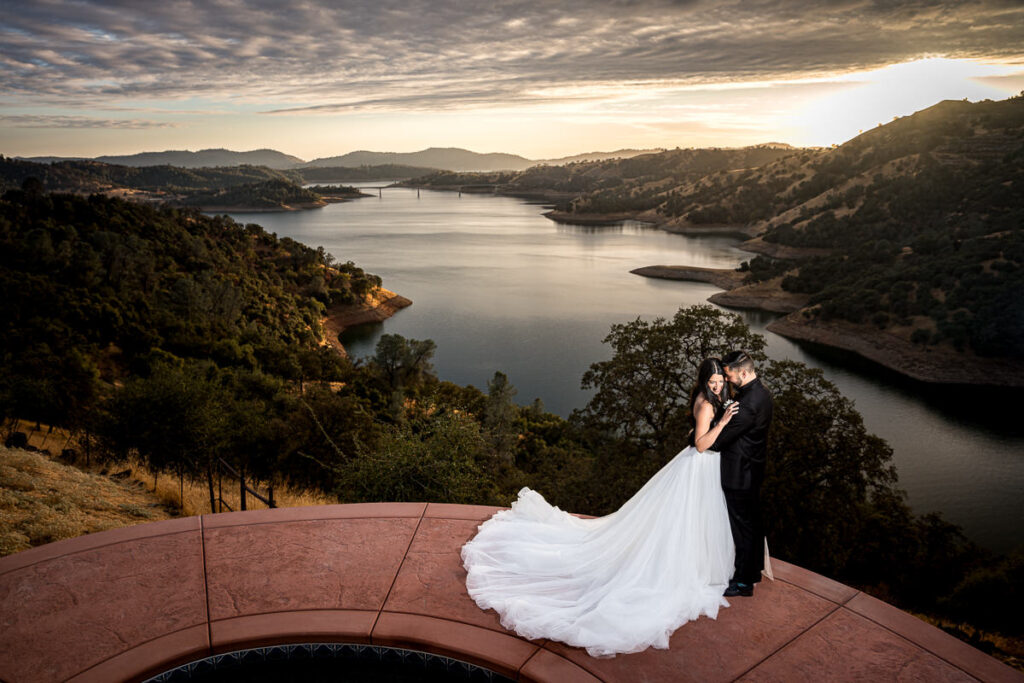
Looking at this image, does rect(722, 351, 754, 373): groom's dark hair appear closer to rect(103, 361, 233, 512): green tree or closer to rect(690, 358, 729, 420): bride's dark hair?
rect(690, 358, 729, 420): bride's dark hair

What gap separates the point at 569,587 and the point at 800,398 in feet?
41.5

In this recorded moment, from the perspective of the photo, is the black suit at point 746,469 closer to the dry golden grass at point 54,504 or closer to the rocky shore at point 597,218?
the dry golden grass at point 54,504

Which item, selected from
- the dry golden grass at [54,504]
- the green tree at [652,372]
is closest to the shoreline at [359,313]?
the green tree at [652,372]

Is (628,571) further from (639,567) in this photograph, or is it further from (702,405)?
(702,405)

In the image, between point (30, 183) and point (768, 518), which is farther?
point (30, 183)

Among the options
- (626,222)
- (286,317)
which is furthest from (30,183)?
(626,222)

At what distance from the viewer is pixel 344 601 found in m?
5.09

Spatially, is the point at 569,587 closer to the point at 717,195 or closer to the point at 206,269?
the point at 206,269

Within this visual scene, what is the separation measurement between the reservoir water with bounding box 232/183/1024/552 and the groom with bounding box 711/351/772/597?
2536 cm

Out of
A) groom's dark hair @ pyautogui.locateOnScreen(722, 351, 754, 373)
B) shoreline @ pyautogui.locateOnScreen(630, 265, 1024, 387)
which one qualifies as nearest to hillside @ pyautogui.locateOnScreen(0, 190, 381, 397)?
groom's dark hair @ pyautogui.locateOnScreen(722, 351, 754, 373)

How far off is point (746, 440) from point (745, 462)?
0.64ft

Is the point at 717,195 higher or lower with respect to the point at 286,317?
higher

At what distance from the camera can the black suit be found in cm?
488

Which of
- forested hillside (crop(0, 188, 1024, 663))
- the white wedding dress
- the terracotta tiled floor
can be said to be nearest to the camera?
the terracotta tiled floor
